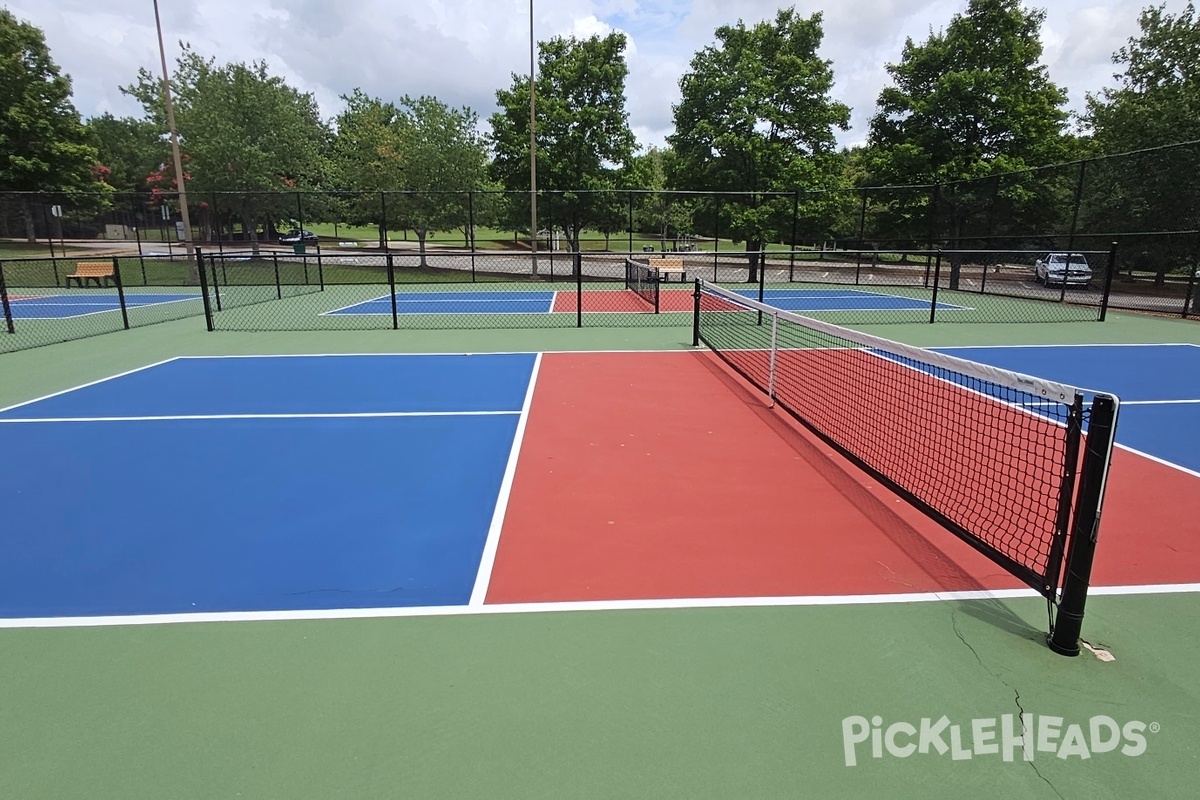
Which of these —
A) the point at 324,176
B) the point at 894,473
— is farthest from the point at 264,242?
the point at 894,473

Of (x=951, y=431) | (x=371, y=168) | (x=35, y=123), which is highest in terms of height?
(x=35, y=123)

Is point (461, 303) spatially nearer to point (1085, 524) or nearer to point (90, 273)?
point (90, 273)

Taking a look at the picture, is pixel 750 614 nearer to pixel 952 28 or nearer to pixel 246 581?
pixel 246 581

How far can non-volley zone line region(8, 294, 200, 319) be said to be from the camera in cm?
1789

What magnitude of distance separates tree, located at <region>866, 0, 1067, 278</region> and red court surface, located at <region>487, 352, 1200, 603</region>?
947 inches

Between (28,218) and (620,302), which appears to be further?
(28,218)

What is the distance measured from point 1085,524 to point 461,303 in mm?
19051

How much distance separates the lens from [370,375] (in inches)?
395

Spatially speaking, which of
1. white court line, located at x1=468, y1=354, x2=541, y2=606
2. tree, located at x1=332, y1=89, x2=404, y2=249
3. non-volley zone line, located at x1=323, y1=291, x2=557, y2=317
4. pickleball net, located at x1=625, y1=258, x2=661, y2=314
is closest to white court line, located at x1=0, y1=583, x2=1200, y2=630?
white court line, located at x1=468, y1=354, x2=541, y2=606

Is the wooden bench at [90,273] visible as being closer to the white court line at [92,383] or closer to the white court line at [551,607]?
the white court line at [92,383]

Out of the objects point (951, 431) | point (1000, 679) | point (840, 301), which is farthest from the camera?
point (840, 301)

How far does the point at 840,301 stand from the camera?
21234 millimetres

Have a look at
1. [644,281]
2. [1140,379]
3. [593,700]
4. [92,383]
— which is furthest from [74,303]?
[1140,379]

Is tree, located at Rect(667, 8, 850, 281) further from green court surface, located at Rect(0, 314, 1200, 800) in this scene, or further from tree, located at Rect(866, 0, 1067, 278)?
green court surface, located at Rect(0, 314, 1200, 800)
